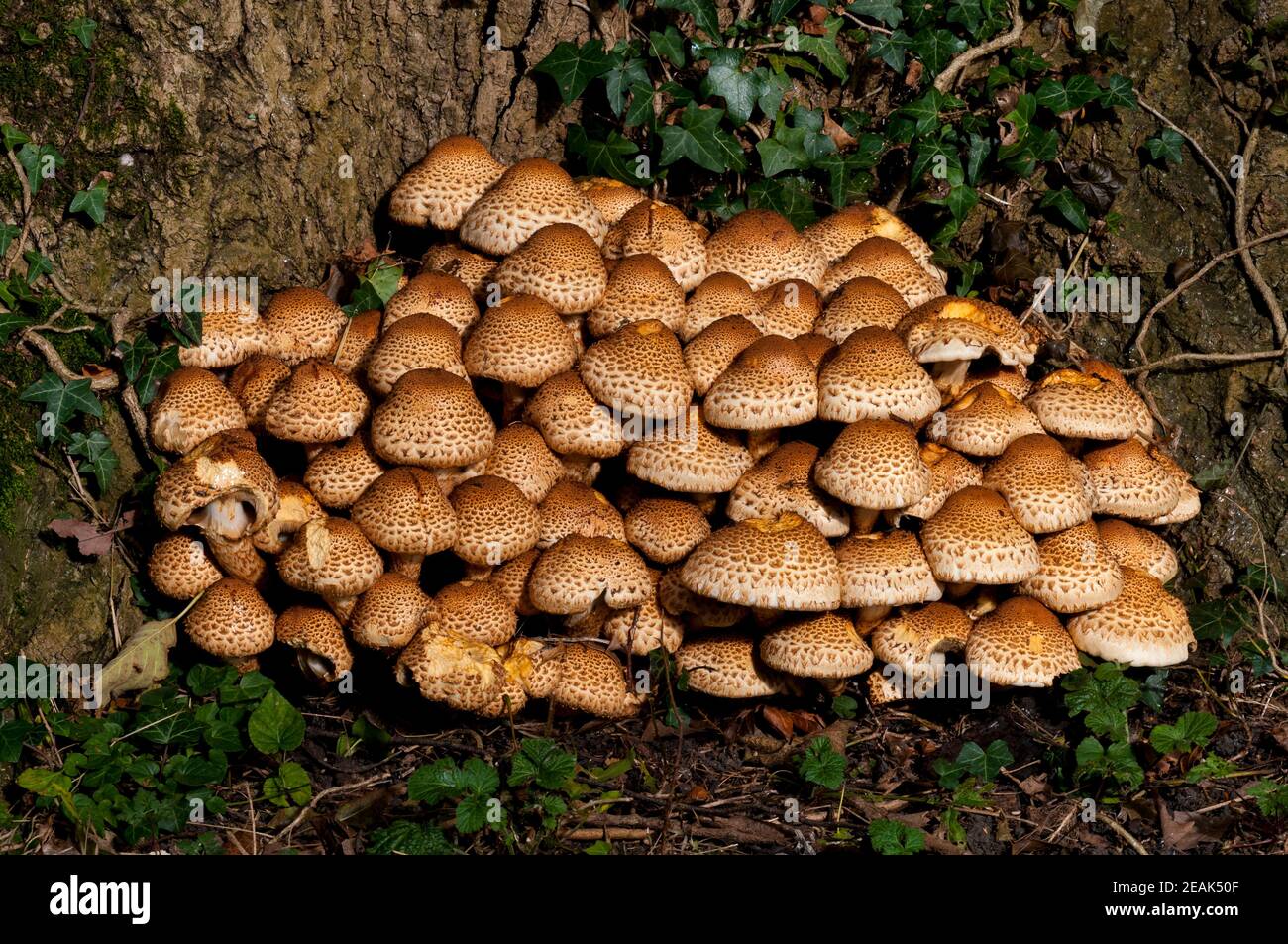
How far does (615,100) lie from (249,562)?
3.58 m

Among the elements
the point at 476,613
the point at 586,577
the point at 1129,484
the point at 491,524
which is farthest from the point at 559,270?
the point at 1129,484

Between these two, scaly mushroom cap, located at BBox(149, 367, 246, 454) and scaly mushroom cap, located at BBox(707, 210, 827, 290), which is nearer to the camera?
scaly mushroom cap, located at BBox(149, 367, 246, 454)

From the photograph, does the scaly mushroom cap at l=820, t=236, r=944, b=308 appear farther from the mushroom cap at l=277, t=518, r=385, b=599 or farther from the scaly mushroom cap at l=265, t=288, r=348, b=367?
the mushroom cap at l=277, t=518, r=385, b=599

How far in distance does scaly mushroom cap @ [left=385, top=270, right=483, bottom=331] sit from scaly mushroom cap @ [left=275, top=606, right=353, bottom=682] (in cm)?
159

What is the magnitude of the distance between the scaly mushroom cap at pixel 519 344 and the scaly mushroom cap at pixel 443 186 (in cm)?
84

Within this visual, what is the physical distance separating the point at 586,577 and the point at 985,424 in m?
2.29

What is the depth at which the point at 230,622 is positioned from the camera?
5.63 m

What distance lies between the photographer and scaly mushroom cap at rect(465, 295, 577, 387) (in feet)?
18.8

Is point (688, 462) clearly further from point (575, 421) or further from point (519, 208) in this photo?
point (519, 208)

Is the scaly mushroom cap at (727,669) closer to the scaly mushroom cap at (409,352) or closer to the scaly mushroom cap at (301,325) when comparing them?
the scaly mushroom cap at (409,352)

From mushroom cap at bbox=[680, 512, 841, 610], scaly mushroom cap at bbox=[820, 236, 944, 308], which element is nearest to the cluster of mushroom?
mushroom cap at bbox=[680, 512, 841, 610]

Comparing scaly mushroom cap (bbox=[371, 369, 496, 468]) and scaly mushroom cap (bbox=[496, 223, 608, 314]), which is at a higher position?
scaly mushroom cap (bbox=[496, 223, 608, 314])

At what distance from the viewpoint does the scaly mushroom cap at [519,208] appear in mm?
6137

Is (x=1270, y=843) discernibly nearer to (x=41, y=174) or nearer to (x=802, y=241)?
(x=802, y=241)
